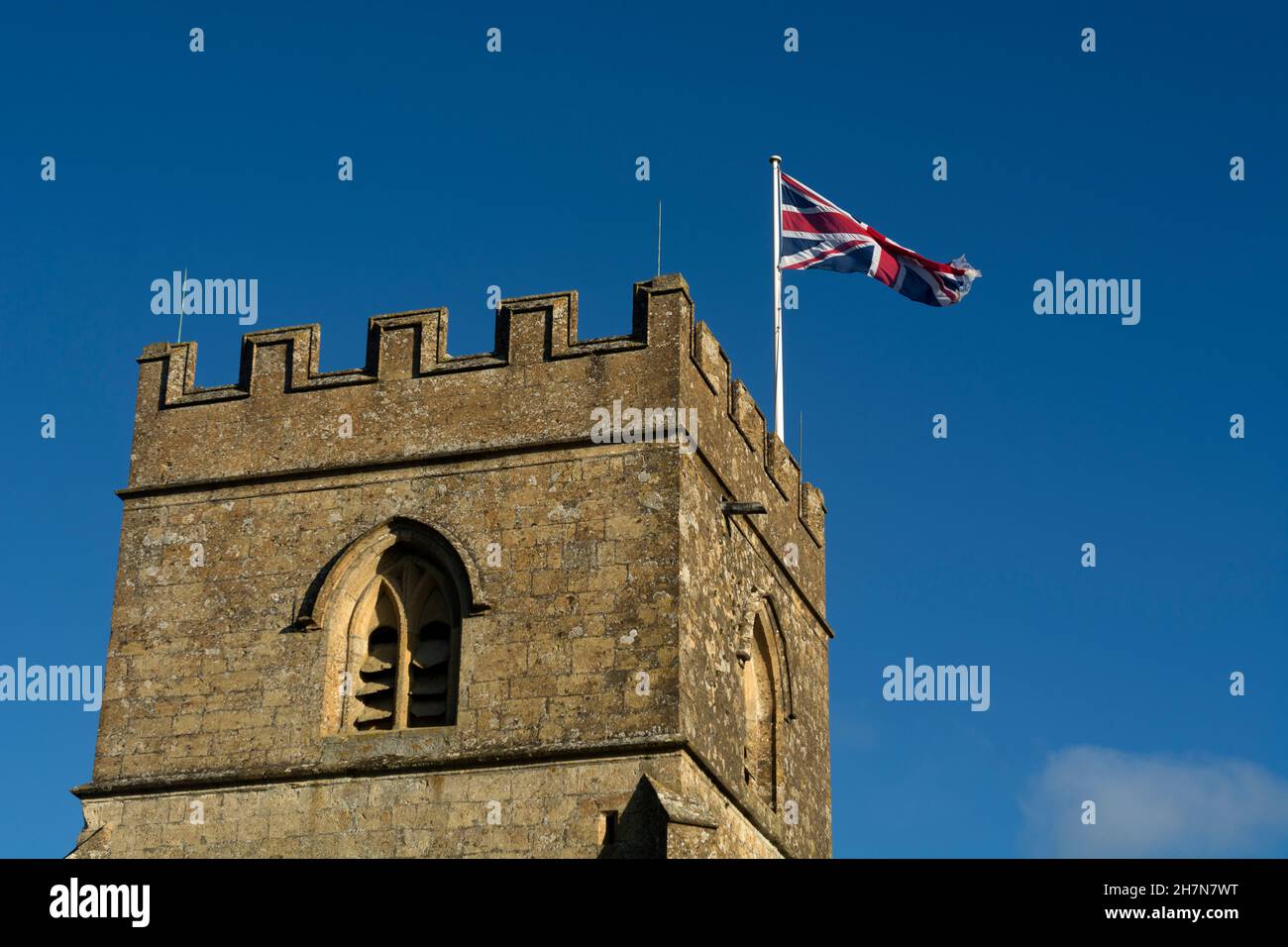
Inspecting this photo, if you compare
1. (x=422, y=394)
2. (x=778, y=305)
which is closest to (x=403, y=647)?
(x=422, y=394)

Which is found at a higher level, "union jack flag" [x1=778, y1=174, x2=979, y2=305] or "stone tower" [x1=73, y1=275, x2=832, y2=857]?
"union jack flag" [x1=778, y1=174, x2=979, y2=305]

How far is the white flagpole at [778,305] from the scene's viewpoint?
3027 centimetres

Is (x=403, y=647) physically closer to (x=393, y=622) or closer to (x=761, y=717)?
(x=393, y=622)

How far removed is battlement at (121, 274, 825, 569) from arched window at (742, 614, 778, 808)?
1.81m

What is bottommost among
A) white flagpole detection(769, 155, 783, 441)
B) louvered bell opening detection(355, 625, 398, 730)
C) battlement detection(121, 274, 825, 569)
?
louvered bell opening detection(355, 625, 398, 730)

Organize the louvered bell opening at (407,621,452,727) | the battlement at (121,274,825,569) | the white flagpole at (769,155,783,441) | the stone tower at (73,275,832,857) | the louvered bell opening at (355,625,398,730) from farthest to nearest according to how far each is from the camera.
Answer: the white flagpole at (769,155,783,441) → the battlement at (121,274,825,569) → the louvered bell opening at (355,625,398,730) → the louvered bell opening at (407,621,452,727) → the stone tower at (73,275,832,857)

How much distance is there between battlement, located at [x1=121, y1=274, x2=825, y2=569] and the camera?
2641 centimetres

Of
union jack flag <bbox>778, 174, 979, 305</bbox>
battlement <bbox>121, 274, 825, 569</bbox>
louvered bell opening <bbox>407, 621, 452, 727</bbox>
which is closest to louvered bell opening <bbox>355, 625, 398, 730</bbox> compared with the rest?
louvered bell opening <bbox>407, 621, 452, 727</bbox>

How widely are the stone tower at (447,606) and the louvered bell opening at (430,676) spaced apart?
3 cm

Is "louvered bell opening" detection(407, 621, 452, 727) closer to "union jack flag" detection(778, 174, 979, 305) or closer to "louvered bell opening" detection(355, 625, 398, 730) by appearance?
"louvered bell opening" detection(355, 625, 398, 730)

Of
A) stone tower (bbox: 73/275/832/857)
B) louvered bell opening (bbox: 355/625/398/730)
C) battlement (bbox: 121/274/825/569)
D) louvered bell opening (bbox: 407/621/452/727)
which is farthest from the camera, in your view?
battlement (bbox: 121/274/825/569)

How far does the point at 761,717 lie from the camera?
2831 centimetres
